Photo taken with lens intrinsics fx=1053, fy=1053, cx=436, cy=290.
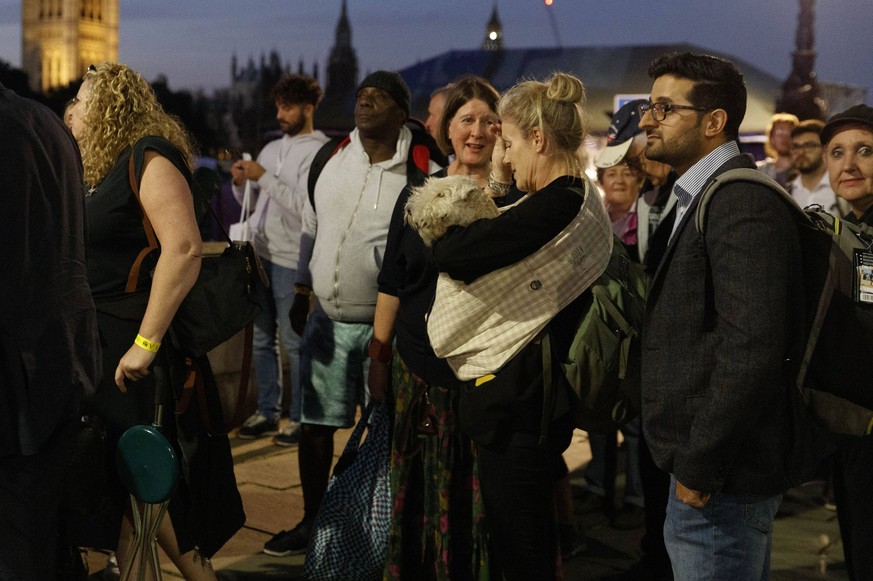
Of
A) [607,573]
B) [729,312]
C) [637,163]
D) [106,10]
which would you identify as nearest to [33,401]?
[729,312]

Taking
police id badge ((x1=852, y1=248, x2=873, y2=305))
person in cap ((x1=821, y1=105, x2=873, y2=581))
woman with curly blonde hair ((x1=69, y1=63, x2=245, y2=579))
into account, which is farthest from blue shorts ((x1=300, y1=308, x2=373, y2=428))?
police id badge ((x1=852, y1=248, x2=873, y2=305))

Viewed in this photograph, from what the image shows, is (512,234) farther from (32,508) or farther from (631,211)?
(631,211)

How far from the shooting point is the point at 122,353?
346 centimetres

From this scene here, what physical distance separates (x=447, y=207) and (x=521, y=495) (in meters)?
0.90

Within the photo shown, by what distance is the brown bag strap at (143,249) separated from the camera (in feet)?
11.1

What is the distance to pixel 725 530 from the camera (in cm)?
258

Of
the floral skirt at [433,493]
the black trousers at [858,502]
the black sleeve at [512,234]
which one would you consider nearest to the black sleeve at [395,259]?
the floral skirt at [433,493]

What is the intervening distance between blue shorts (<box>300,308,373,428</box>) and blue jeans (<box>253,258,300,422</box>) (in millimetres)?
1975

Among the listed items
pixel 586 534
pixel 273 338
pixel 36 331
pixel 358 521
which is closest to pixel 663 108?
pixel 36 331

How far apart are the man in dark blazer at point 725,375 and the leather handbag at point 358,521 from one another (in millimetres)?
1587

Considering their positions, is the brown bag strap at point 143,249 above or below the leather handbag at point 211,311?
above

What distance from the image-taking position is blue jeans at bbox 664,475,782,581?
2.57 metres

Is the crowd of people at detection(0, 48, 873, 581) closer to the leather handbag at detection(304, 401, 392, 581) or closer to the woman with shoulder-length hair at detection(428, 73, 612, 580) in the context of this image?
the woman with shoulder-length hair at detection(428, 73, 612, 580)

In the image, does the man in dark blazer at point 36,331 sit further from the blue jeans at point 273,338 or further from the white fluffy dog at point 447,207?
the blue jeans at point 273,338
